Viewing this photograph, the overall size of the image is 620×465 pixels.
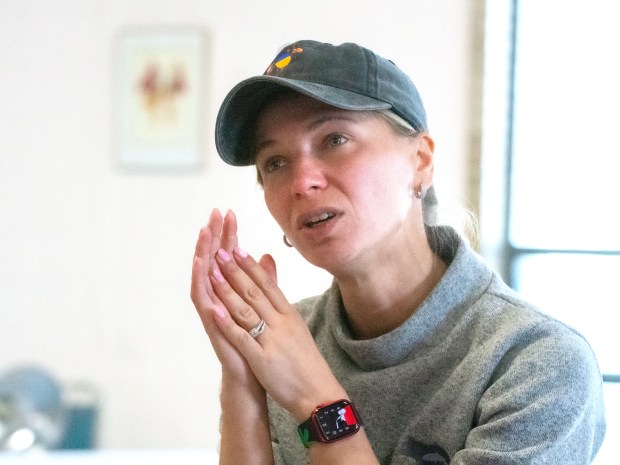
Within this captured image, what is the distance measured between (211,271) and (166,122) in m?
1.93

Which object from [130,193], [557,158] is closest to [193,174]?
[130,193]

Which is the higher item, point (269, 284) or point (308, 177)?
point (308, 177)

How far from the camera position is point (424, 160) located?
46.2 inches

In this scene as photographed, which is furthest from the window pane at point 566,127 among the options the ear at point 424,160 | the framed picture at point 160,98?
the ear at point 424,160

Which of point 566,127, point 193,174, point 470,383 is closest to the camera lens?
point 470,383

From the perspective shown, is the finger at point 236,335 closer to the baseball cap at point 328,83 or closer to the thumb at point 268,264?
the thumb at point 268,264

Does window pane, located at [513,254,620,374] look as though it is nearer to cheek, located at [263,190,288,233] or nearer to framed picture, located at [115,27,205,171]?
framed picture, located at [115,27,205,171]

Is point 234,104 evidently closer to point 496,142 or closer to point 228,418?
point 228,418

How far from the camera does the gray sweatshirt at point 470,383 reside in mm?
902

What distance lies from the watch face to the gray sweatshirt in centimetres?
10

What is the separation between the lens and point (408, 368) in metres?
1.07

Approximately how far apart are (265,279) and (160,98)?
2.00 m

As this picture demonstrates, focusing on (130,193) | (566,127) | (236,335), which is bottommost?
(236,335)

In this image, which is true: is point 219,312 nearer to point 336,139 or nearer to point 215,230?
point 215,230
